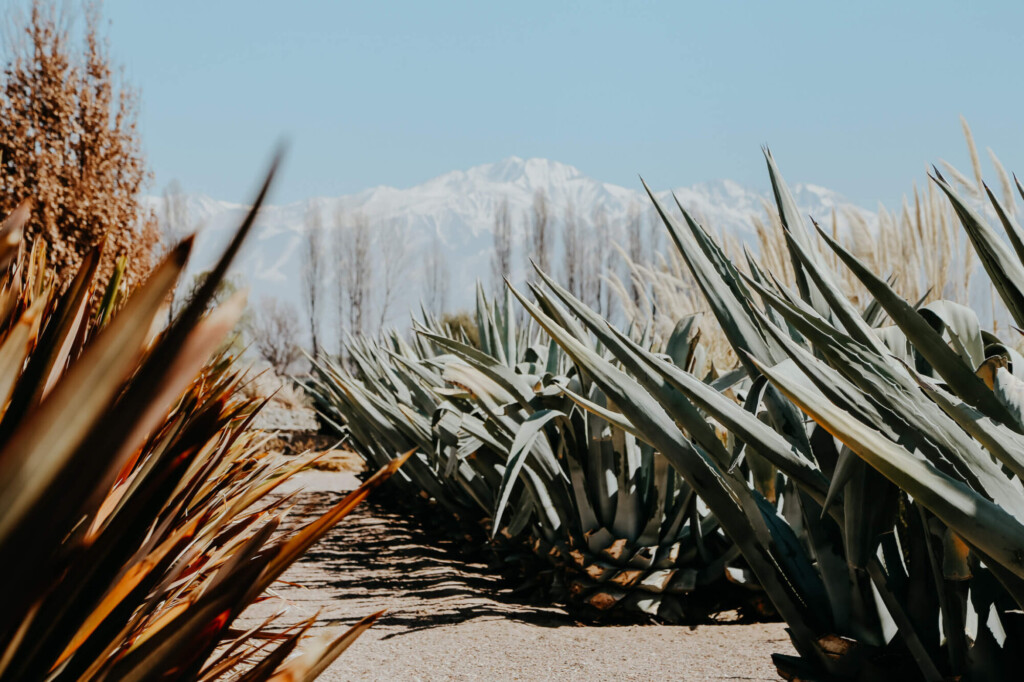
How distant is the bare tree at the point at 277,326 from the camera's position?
1047 inches

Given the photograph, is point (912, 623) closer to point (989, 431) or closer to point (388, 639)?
point (989, 431)

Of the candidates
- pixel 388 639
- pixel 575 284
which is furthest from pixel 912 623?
pixel 575 284

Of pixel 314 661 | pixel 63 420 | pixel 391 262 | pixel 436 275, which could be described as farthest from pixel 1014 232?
pixel 436 275

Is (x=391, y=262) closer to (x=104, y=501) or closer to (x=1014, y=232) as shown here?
(x=1014, y=232)

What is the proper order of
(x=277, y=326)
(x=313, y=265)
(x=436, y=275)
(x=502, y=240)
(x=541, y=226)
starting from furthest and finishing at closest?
(x=436, y=275), (x=313, y=265), (x=502, y=240), (x=541, y=226), (x=277, y=326)

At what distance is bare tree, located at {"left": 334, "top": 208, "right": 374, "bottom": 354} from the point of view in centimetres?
3634

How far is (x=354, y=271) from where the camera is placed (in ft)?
120

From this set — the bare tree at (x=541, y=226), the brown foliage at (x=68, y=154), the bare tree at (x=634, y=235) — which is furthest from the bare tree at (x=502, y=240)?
the brown foliage at (x=68, y=154)

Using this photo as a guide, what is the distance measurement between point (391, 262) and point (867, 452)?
131ft

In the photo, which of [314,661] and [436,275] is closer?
[314,661]

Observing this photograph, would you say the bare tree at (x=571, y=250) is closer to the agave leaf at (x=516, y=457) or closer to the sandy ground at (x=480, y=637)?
the sandy ground at (x=480, y=637)

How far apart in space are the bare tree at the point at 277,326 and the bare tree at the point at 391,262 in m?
5.11

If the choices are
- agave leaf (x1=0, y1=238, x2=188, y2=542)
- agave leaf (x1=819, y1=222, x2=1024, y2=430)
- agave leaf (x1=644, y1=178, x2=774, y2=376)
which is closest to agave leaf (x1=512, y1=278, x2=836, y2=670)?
agave leaf (x1=644, y1=178, x2=774, y2=376)

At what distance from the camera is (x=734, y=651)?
1.99 meters
